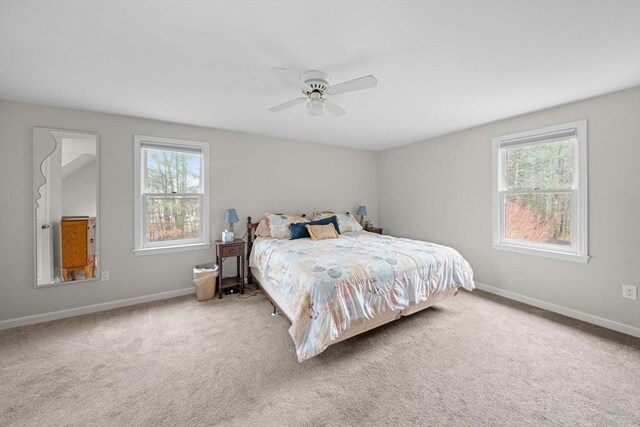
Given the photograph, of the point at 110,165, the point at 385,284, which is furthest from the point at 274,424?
the point at 110,165

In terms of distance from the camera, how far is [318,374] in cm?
192

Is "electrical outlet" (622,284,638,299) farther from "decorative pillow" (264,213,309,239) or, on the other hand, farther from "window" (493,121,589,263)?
"decorative pillow" (264,213,309,239)

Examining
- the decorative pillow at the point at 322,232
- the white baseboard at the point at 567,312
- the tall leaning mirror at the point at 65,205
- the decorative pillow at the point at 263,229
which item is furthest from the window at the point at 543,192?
the tall leaning mirror at the point at 65,205

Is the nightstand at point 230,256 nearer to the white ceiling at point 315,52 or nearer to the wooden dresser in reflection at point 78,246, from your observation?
the wooden dresser in reflection at point 78,246

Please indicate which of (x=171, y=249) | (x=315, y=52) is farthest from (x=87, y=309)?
(x=315, y=52)

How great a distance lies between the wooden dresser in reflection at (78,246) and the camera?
2.87 m

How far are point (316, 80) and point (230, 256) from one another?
2.53 metres

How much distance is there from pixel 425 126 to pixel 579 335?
287 cm

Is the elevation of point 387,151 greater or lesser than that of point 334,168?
greater

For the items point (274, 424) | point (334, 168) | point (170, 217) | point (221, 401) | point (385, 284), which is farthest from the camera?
point (334, 168)

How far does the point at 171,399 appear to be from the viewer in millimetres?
1687

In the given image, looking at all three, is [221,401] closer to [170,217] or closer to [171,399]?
[171,399]

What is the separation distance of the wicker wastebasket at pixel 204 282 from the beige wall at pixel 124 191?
365mm

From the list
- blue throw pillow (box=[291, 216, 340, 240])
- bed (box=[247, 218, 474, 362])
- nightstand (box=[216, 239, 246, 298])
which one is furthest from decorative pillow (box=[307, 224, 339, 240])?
nightstand (box=[216, 239, 246, 298])
